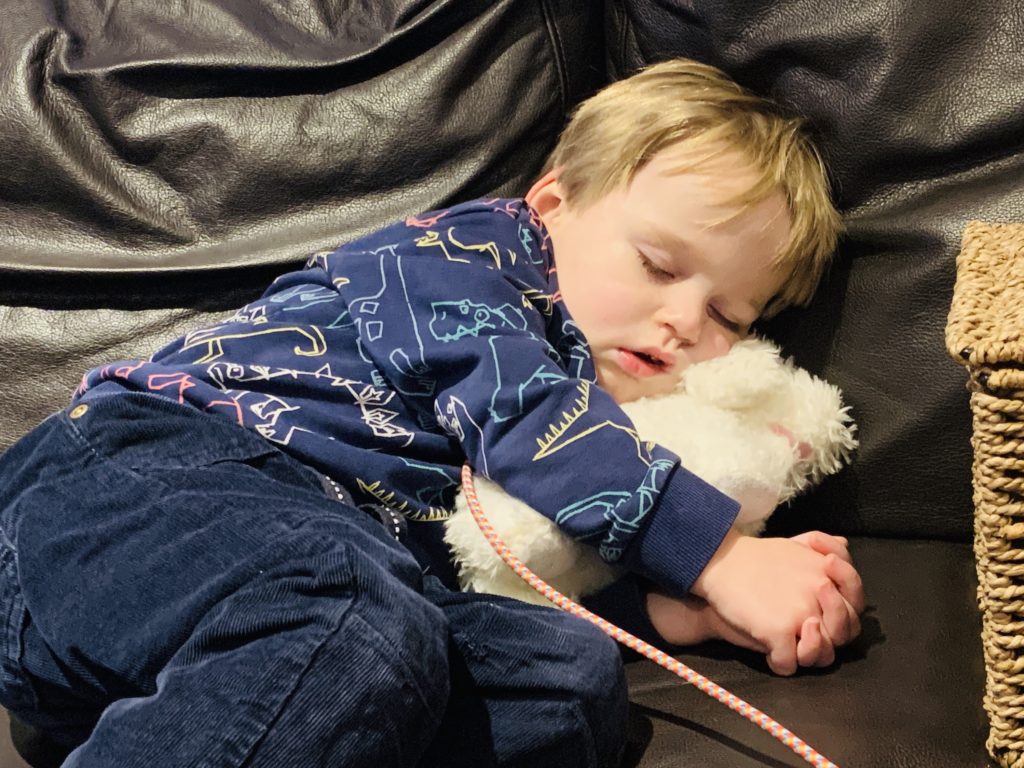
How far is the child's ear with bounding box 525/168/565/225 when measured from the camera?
1.12 meters

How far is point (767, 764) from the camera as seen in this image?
0.75m

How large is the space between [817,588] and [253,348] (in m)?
0.55

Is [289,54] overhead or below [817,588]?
overhead

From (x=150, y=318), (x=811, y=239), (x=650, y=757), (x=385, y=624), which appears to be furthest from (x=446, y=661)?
(x=150, y=318)

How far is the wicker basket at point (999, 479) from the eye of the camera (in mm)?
669

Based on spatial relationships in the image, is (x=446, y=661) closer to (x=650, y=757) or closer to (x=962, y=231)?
(x=650, y=757)

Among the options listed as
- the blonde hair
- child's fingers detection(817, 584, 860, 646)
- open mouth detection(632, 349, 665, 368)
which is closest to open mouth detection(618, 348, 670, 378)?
open mouth detection(632, 349, 665, 368)

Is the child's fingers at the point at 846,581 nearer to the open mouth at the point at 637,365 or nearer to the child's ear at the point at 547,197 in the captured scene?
the open mouth at the point at 637,365

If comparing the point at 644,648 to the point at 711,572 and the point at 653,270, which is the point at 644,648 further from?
the point at 653,270

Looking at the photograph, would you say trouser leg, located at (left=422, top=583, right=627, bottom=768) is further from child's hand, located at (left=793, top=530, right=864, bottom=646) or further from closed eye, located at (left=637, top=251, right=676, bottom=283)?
closed eye, located at (left=637, top=251, right=676, bottom=283)

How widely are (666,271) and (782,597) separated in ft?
1.14

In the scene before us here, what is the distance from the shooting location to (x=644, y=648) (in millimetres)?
792

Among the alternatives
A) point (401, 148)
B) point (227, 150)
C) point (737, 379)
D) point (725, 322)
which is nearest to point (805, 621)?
point (737, 379)

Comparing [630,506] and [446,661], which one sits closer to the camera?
[446,661]
